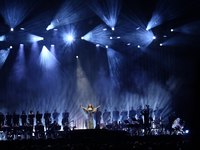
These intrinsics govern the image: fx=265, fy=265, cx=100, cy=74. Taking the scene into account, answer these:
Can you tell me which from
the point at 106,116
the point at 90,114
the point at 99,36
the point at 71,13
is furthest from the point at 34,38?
the point at 106,116

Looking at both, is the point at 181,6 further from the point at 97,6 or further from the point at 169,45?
the point at 97,6

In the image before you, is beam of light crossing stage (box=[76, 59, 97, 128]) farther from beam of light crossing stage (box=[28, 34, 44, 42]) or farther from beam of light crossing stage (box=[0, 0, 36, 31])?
beam of light crossing stage (box=[0, 0, 36, 31])

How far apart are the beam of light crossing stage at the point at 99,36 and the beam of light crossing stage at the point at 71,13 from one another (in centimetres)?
133

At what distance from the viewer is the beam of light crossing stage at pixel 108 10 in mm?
14898

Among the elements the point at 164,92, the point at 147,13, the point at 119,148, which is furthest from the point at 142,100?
the point at 119,148

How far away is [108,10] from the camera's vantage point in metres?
15.5

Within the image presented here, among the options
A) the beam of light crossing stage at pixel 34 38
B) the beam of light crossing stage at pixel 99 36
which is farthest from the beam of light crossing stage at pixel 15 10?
the beam of light crossing stage at pixel 99 36

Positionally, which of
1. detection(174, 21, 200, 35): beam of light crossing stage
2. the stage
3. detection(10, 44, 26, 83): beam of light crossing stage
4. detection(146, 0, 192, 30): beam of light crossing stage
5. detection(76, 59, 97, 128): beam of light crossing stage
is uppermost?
detection(146, 0, 192, 30): beam of light crossing stage

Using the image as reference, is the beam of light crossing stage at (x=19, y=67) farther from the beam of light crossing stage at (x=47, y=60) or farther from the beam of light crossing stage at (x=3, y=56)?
the beam of light crossing stage at (x=47, y=60)

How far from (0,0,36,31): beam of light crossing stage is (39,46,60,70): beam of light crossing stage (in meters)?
2.73

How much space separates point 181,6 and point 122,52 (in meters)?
5.11

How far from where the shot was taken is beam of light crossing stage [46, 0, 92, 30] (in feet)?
48.1

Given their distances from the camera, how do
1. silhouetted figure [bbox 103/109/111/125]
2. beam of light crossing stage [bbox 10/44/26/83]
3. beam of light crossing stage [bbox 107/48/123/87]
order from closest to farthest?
1. silhouetted figure [bbox 103/109/111/125]
2. beam of light crossing stage [bbox 10/44/26/83]
3. beam of light crossing stage [bbox 107/48/123/87]

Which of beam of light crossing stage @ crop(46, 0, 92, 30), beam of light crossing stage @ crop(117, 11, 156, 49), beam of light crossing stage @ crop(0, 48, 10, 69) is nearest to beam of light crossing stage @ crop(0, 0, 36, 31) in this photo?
beam of light crossing stage @ crop(46, 0, 92, 30)
